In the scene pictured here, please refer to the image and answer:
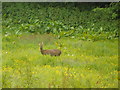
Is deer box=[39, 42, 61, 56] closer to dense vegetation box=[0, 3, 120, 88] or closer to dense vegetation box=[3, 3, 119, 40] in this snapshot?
dense vegetation box=[0, 3, 120, 88]

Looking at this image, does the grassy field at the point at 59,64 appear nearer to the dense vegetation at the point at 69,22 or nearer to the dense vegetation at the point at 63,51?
the dense vegetation at the point at 63,51

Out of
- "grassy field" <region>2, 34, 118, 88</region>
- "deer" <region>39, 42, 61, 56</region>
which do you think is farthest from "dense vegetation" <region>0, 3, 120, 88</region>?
"deer" <region>39, 42, 61, 56</region>

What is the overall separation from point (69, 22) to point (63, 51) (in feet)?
18.2

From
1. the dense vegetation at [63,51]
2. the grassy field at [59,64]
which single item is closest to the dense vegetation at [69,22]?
the dense vegetation at [63,51]

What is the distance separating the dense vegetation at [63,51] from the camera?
7355 millimetres

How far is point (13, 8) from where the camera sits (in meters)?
19.0

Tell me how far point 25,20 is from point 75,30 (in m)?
3.08

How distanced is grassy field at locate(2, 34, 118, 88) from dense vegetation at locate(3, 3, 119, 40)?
1.60 meters

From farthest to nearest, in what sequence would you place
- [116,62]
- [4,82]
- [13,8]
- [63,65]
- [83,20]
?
[13,8] < [83,20] < [116,62] < [63,65] < [4,82]

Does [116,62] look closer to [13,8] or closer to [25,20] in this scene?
[25,20]

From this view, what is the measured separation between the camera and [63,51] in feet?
31.2

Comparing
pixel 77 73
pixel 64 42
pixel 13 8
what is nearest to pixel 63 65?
pixel 77 73

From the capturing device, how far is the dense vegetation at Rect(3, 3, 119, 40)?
12.8 m

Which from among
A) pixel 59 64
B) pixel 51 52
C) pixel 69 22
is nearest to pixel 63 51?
pixel 51 52
